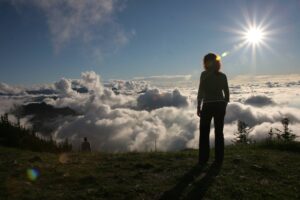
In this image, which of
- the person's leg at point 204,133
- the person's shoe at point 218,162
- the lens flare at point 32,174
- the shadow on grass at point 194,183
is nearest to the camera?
the shadow on grass at point 194,183

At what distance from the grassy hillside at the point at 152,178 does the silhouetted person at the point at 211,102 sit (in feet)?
1.58

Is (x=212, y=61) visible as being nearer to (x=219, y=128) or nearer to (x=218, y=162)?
(x=219, y=128)

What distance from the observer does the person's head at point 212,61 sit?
25.0ft

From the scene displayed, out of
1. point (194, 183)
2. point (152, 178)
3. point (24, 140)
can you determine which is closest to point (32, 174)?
point (152, 178)

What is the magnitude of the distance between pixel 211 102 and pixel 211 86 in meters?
0.38

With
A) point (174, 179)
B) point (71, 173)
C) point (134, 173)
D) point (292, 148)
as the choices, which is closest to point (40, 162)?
point (71, 173)

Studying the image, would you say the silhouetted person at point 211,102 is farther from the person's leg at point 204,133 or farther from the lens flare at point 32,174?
the lens flare at point 32,174

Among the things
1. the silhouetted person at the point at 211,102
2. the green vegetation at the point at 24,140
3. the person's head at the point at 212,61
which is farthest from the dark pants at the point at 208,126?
the green vegetation at the point at 24,140

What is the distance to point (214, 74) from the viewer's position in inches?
304

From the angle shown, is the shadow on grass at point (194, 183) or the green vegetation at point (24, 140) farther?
the green vegetation at point (24, 140)

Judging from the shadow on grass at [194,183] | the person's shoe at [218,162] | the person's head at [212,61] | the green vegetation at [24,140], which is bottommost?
the shadow on grass at [194,183]

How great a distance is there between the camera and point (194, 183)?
5949 millimetres

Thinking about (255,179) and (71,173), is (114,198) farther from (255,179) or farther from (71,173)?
(255,179)

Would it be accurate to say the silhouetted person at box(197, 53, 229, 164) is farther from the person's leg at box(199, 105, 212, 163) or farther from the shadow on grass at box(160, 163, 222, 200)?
the shadow on grass at box(160, 163, 222, 200)
